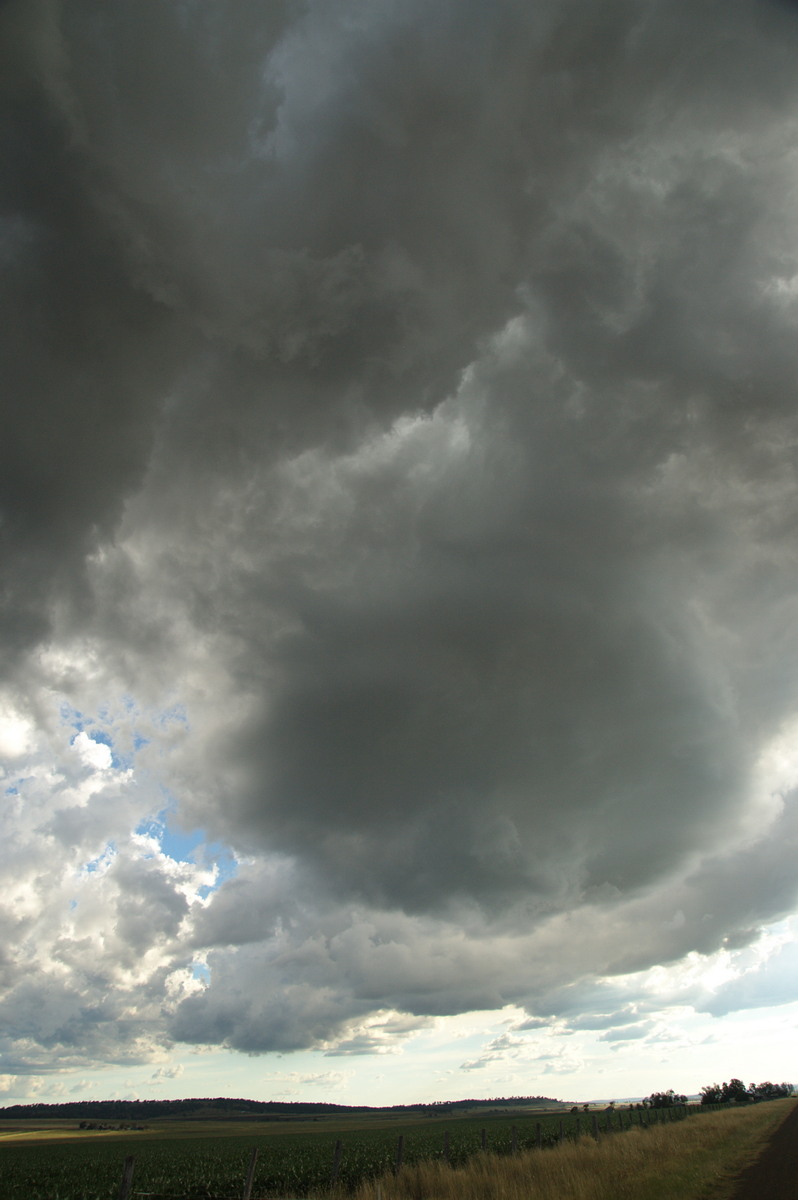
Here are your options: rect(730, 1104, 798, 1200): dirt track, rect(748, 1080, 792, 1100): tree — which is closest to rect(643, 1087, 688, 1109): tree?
rect(748, 1080, 792, 1100): tree

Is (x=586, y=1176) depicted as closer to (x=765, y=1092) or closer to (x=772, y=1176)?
(x=772, y=1176)

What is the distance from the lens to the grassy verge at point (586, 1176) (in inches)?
658

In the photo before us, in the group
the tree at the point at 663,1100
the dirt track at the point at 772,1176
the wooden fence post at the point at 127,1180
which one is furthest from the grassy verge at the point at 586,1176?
the tree at the point at 663,1100

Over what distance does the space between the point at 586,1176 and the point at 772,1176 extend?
7.20 meters

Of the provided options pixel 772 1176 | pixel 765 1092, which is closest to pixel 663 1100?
pixel 765 1092

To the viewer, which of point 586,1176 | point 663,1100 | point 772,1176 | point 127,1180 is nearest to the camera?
point 127,1180

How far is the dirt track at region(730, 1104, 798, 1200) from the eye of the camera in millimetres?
17109

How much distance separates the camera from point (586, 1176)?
18906mm

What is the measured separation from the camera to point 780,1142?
3341cm

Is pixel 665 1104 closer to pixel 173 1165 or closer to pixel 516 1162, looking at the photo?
pixel 173 1165

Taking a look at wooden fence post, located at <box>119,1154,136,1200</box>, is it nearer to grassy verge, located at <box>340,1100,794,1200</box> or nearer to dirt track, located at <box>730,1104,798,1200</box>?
grassy verge, located at <box>340,1100,794,1200</box>

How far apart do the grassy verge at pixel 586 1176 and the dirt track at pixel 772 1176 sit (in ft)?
1.67

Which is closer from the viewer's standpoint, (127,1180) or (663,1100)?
(127,1180)

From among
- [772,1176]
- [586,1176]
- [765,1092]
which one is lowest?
[765,1092]
